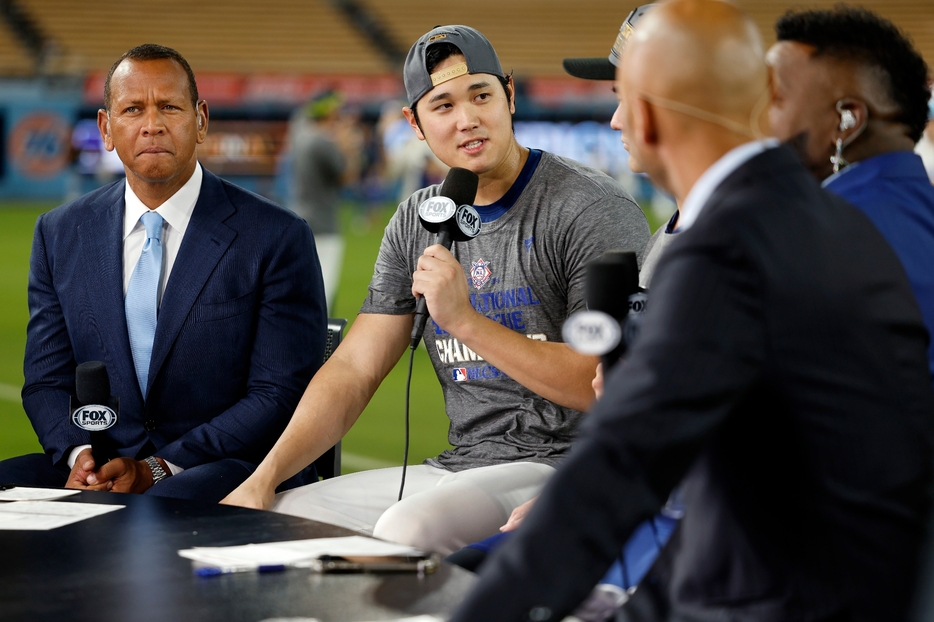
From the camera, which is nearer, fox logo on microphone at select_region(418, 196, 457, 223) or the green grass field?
fox logo on microphone at select_region(418, 196, 457, 223)

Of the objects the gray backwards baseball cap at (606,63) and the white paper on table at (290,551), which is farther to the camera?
the gray backwards baseball cap at (606,63)

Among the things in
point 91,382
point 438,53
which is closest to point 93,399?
point 91,382

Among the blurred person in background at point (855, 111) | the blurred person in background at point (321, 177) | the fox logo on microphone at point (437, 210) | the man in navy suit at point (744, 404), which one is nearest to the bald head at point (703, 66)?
the man in navy suit at point (744, 404)

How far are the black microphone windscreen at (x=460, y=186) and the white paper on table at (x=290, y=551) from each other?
1.04 m

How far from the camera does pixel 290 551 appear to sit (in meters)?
1.81

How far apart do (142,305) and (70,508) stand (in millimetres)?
1158

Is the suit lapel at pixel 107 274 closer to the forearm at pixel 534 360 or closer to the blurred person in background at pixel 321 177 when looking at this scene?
the forearm at pixel 534 360

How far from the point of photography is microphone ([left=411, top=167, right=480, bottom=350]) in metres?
2.60

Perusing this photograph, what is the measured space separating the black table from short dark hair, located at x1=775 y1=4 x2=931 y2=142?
109cm

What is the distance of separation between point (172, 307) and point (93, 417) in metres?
0.80

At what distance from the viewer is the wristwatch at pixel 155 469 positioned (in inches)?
116

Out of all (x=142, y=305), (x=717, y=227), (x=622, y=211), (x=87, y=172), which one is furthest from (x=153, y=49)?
(x=87, y=172)

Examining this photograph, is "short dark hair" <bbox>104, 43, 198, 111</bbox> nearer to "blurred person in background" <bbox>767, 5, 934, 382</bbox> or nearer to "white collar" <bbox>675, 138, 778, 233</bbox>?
"blurred person in background" <bbox>767, 5, 934, 382</bbox>

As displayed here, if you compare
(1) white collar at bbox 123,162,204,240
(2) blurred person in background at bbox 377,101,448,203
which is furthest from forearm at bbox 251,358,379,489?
(2) blurred person in background at bbox 377,101,448,203
